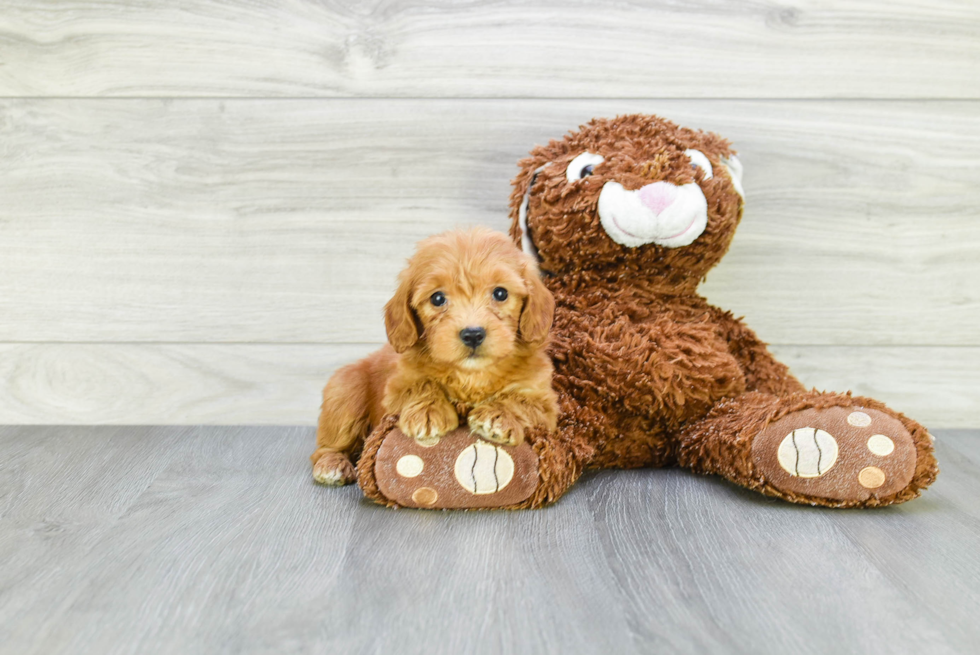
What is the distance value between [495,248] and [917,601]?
0.60m

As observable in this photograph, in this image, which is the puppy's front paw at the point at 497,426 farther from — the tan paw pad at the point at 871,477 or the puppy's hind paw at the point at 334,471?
the tan paw pad at the point at 871,477

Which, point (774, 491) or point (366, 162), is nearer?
point (774, 491)

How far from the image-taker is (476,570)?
816 millimetres

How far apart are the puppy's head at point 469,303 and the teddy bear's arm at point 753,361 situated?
38 cm

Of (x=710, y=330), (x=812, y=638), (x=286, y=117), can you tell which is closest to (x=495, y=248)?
(x=710, y=330)

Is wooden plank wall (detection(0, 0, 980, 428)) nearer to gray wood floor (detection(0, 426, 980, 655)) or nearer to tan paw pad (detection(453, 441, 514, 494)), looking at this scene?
gray wood floor (detection(0, 426, 980, 655))

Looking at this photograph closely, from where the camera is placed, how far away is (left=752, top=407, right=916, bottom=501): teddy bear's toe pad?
961mm

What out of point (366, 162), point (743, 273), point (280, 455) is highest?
point (366, 162)

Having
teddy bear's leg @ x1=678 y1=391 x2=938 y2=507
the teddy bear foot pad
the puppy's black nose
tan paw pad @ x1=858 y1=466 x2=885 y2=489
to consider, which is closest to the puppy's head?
the puppy's black nose

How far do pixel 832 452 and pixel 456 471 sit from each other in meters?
0.48

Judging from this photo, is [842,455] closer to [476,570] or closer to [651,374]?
[651,374]

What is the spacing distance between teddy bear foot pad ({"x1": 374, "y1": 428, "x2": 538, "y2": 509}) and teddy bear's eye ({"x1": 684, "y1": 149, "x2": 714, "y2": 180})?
1.62ft

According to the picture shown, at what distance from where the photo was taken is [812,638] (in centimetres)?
68

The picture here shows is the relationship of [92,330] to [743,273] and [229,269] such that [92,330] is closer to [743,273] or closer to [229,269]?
[229,269]
